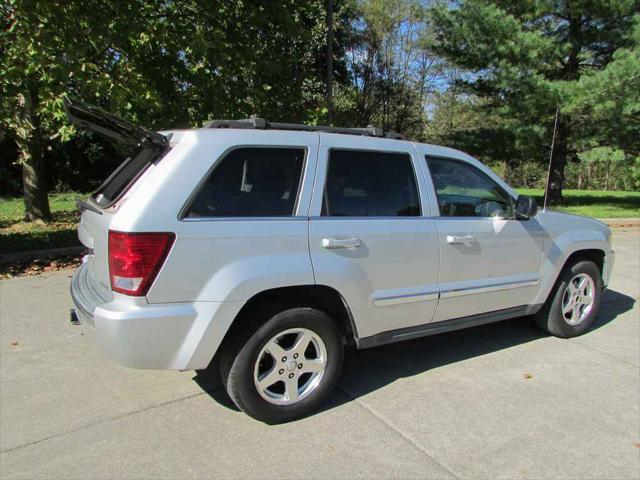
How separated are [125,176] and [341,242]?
146 centimetres

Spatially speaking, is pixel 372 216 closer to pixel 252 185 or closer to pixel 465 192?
pixel 252 185

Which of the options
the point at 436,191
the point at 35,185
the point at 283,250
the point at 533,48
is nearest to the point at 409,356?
the point at 436,191

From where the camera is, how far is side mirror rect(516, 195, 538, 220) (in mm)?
4172

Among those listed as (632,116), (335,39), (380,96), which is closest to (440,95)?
(380,96)

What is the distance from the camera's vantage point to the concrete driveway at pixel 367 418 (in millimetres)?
2846

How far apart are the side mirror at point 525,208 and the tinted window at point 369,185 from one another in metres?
1.04

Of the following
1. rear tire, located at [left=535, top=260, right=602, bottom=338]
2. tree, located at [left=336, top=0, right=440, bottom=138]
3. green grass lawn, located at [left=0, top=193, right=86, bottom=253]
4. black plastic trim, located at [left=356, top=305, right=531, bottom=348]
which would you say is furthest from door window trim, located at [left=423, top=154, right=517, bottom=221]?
tree, located at [left=336, top=0, right=440, bottom=138]

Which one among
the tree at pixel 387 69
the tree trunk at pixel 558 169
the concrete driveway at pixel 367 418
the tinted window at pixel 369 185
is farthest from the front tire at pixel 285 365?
the tree at pixel 387 69

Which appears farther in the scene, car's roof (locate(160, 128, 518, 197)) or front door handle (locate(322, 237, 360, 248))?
front door handle (locate(322, 237, 360, 248))

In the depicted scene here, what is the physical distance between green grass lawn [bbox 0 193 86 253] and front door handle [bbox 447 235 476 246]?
721 centimetres

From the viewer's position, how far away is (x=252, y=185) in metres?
3.15

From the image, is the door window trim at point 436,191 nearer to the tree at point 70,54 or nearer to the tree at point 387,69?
the tree at point 70,54

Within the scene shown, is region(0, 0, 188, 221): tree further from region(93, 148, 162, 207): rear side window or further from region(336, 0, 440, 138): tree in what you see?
region(336, 0, 440, 138): tree

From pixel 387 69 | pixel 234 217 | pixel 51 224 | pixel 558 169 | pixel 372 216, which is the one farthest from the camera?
pixel 387 69
